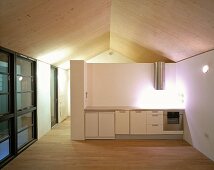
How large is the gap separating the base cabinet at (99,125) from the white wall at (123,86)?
0.72 metres

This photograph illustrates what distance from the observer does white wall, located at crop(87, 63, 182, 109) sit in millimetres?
6215

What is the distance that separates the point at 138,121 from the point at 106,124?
0.84 m

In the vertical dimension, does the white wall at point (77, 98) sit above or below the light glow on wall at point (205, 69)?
below

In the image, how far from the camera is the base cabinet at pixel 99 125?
218 inches

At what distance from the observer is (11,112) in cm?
408

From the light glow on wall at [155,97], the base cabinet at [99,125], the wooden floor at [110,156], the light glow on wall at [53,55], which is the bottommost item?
the wooden floor at [110,156]

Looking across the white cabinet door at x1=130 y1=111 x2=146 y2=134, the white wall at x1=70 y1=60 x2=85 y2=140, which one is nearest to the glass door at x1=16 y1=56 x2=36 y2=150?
the white wall at x1=70 y1=60 x2=85 y2=140

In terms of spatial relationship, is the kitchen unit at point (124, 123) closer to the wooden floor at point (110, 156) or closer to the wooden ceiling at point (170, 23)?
the wooden floor at point (110, 156)

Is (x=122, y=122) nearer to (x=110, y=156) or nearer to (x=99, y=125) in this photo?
(x=99, y=125)

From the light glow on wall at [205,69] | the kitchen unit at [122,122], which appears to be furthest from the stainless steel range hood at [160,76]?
the light glow on wall at [205,69]

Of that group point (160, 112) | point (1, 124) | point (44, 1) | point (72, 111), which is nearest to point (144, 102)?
point (160, 112)

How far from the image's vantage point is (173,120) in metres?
5.63

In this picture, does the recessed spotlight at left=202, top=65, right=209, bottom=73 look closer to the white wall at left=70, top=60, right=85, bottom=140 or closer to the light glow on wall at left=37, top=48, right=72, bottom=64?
the white wall at left=70, top=60, right=85, bottom=140

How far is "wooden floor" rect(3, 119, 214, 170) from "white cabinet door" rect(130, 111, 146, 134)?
312 mm
